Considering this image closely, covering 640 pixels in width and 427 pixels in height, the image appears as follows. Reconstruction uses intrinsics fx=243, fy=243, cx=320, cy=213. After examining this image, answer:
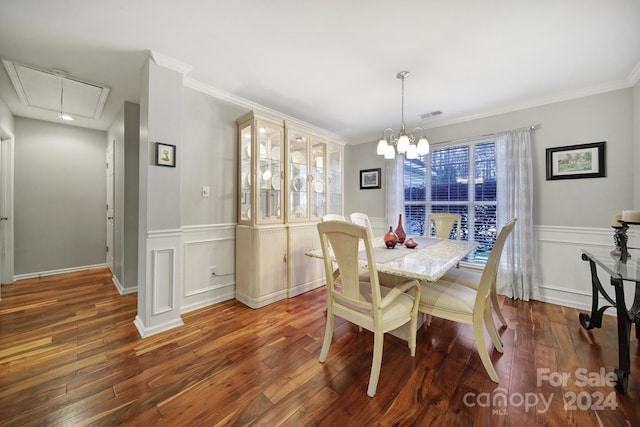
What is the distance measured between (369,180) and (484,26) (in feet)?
9.54

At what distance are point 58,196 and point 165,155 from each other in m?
3.21

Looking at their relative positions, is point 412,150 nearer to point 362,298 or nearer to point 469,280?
point 469,280

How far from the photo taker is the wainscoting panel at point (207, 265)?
262cm

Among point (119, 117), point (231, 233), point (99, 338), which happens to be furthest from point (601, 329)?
point (119, 117)

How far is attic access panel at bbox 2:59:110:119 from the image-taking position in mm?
2373

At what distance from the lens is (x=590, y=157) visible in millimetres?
2660

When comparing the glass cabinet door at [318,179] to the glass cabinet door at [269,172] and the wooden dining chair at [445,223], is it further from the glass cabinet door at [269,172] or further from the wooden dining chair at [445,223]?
the wooden dining chair at [445,223]

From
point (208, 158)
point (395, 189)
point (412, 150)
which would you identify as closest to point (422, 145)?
point (412, 150)

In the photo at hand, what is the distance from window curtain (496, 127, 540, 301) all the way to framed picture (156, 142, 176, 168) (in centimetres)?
380

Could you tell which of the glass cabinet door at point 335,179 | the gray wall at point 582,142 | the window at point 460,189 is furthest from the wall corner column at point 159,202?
the gray wall at point 582,142

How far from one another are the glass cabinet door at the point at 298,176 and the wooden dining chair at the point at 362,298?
1.55 meters

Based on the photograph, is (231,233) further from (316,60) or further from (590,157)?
(590,157)

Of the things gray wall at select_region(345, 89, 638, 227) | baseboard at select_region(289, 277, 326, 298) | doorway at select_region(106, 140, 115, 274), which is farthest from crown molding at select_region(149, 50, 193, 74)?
gray wall at select_region(345, 89, 638, 227)

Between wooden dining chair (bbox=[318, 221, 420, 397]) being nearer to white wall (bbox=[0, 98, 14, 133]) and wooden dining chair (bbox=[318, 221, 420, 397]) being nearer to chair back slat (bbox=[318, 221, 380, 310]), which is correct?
chair back slat (bbox=[318, 221, 380, 310])
